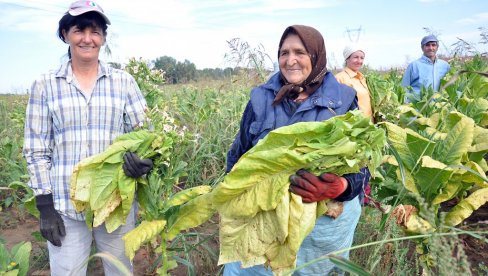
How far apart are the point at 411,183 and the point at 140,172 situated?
73.6 inches

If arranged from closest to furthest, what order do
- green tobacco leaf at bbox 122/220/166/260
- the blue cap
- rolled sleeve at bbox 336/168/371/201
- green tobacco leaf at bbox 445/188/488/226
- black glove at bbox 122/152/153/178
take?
rolled sleeve at bbox 336/168/371/201
black glove at bbox 122/152/153/178
green tobacco leaf at bbox 122/220/166/260
green tobacco leaf at bbox 445/188/488/226
the blue cap

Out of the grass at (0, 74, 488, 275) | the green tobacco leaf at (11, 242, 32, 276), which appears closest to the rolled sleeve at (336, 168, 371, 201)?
the grass at (0, 74, 488, 275)

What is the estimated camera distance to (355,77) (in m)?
4.48

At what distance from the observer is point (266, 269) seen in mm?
1881

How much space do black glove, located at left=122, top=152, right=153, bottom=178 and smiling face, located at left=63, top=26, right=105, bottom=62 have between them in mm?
602

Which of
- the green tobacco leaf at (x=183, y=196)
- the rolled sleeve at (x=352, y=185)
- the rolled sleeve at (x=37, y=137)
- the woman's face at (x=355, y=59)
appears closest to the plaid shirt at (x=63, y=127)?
the rolled sleeve at (x=37, y=137)

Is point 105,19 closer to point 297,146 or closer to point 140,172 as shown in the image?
point 140,172

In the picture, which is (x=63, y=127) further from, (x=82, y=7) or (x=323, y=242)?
(x=323, y=242)

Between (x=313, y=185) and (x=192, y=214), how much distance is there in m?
0.86

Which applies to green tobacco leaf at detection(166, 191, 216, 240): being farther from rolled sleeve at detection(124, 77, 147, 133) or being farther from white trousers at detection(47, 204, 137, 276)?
rolled sleeve at detection(124, 77, 147, 133)

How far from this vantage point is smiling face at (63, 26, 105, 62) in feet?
6.94

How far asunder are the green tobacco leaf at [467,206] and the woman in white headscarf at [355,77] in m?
1.51

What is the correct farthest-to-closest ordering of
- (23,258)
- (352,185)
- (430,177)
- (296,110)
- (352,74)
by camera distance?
(352,74), (430,177), (23,258), (296,110), (352,185)

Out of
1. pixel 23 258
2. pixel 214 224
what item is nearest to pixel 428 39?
pixel 214 224
